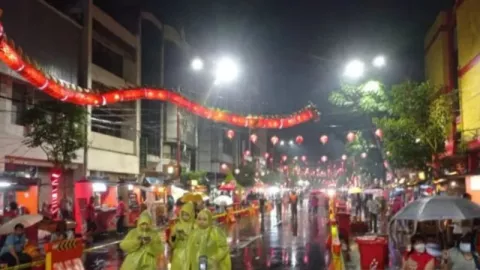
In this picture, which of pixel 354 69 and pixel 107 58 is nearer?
pixel 354 69

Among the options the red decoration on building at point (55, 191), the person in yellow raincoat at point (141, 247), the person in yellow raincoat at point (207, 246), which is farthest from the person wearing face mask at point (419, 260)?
the red decoration on building at point (55, 191)

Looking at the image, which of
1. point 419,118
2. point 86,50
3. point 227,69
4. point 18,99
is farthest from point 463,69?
point 86,50

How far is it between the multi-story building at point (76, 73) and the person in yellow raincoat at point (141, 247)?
12.2 meters

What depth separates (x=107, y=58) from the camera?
137 feet

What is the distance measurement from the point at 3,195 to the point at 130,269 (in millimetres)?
18035

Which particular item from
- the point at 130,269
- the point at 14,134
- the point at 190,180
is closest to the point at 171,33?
the point at 190,180

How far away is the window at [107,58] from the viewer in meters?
40.2

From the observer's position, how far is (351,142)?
3550cm

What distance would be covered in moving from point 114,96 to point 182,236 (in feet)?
33.9

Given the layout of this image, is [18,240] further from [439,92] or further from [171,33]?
[171,33]

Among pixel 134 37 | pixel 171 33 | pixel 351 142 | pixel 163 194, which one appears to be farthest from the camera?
pixel 171 33

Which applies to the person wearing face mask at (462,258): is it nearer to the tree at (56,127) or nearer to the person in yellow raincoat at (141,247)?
the person in yellow raincoat at (141,247)

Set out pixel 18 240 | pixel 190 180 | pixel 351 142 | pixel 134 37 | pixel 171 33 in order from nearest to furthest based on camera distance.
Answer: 1. pixel 18 240
2. pixel 351 142
3. pixel 134 37
4. pixel 190 180
5. pixel 171 33

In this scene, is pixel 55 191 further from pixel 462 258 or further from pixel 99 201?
pixel 462 258
